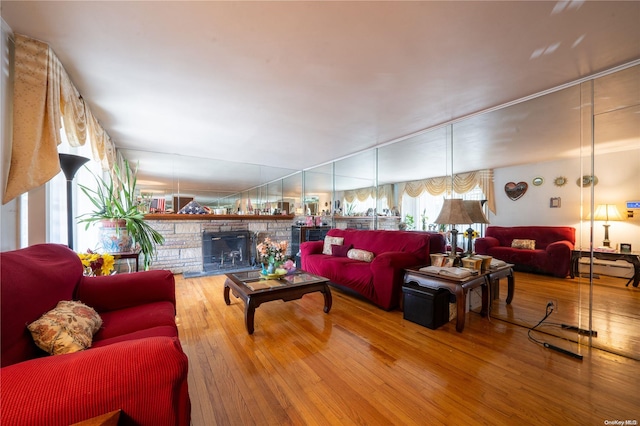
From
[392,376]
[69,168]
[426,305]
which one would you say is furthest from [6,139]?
[426,305]

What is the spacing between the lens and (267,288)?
7.87ft

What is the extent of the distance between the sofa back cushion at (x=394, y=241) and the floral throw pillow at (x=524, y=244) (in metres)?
0.88

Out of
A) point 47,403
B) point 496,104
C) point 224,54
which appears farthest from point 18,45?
point 496,104

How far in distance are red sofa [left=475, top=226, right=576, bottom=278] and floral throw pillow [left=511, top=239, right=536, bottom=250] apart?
3cm

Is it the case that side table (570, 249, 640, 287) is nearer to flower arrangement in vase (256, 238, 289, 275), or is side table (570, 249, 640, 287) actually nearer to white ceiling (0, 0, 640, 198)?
white ceiling (0, 0, 640, 198)

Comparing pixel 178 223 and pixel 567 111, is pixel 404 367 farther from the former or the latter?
pixel 178 223

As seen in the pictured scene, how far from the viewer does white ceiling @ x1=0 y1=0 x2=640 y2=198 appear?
150 centimetres

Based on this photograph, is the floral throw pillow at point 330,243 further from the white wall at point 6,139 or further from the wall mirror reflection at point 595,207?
the white wall at point 6,139

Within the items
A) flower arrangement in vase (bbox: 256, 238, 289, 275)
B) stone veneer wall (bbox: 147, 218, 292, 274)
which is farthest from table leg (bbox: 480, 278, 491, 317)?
stone veneer wall (bbox: 147, 218, 292, 274)

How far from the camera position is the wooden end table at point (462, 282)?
7.59 feet

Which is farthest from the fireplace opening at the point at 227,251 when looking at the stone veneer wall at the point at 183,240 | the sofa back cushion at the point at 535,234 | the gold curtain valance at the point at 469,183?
the sofa back cushion at the point at 535,234

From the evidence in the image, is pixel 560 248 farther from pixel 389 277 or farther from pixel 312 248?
pixel 312 248

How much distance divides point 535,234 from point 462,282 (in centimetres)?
145

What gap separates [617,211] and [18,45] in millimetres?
4880
